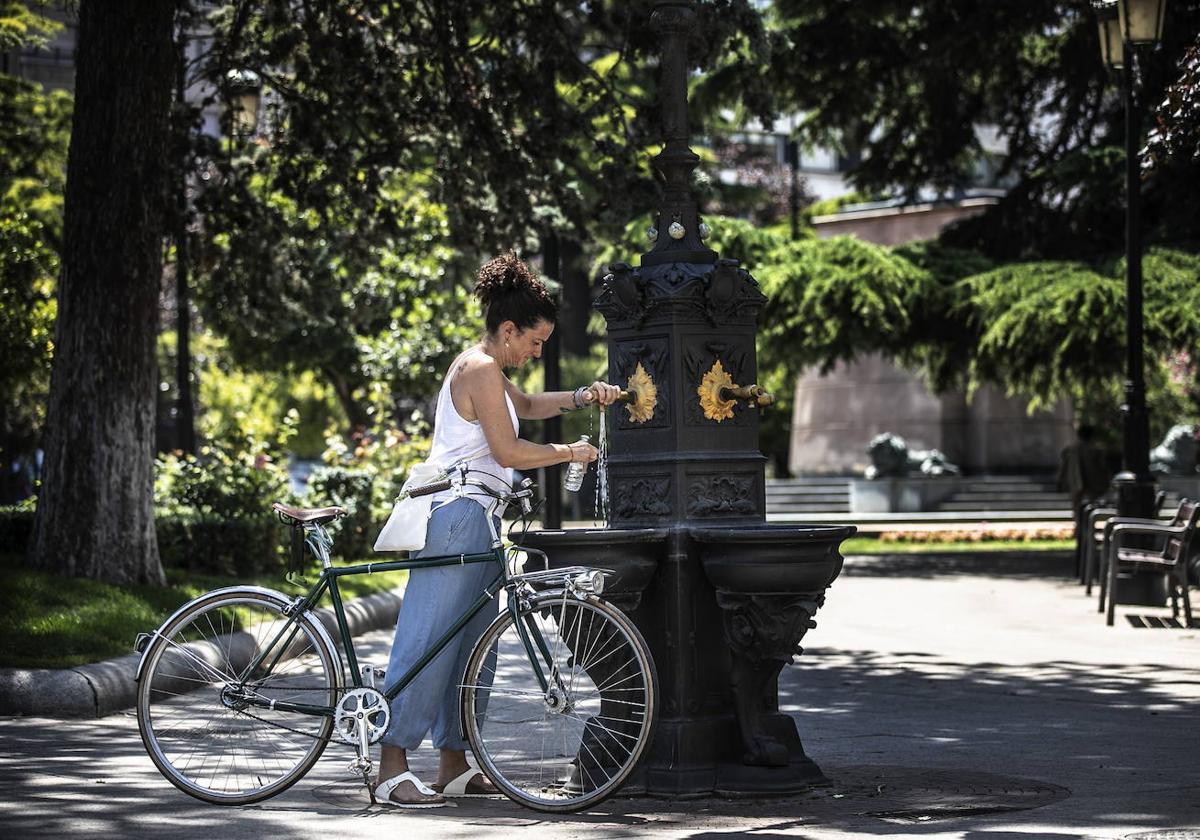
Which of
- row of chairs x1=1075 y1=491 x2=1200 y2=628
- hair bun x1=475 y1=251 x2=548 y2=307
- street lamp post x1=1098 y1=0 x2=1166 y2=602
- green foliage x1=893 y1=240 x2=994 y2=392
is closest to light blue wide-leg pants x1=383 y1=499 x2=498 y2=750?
hair bun x1=475 y1=251 x2=548 y2=307

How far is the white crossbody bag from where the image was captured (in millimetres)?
6590

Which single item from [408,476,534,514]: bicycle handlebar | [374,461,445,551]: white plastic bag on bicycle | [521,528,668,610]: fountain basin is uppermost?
[408,476,534,514]: bicycle handlebar

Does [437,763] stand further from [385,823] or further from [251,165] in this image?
[251,165]

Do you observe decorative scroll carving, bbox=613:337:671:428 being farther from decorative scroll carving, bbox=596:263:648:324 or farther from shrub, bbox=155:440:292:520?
shrub, bbox=155:440:292:520

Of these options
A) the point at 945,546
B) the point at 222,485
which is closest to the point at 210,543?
the point at 222,485

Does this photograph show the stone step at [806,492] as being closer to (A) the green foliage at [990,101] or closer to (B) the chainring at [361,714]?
(A) the green foliage at [990,101]

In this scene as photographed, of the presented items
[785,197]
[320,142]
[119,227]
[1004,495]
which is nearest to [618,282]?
[119,227]

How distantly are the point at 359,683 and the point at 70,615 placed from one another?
512cm

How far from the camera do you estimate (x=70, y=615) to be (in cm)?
1098

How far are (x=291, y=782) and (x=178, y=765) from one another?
1.56 feet

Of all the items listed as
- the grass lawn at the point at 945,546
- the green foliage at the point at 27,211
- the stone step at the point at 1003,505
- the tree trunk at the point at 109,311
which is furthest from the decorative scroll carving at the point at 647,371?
the stone step at the point at 1003,505

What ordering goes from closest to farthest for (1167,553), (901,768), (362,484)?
1. (901,768)
2. (1167,553)
3. (362,484)

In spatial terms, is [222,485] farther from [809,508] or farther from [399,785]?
[809,508]

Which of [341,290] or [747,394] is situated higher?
[341,290]
